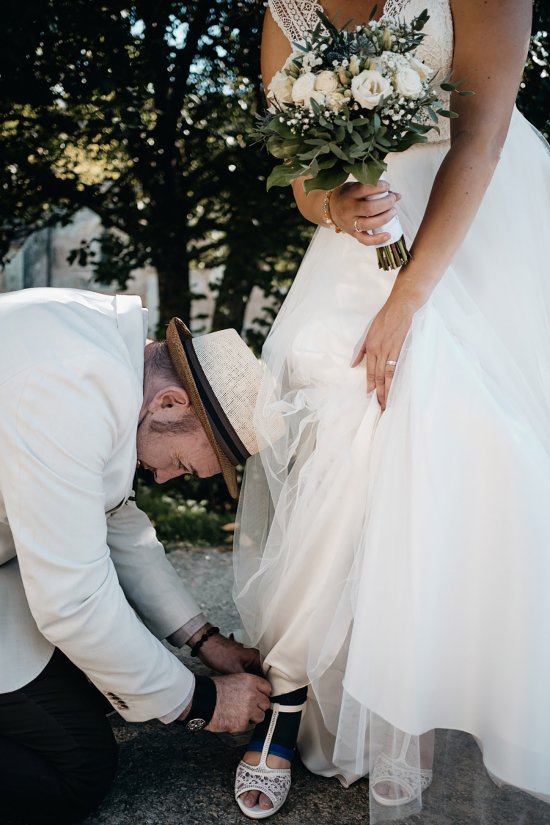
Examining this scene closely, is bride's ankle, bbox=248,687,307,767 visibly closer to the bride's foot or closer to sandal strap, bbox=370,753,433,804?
the bride's foot

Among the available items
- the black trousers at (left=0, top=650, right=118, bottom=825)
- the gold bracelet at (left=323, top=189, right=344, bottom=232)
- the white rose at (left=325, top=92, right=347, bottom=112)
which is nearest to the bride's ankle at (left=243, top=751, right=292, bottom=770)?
the black trousers at (left=0, top=650, right=118, bottom=825)

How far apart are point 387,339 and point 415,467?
0.37 metres

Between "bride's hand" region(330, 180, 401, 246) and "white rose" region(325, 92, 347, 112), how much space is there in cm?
23

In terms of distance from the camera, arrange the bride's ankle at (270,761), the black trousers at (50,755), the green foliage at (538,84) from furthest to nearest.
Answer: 1. the green foliage at (538,84)
2. the bride's ankle at (270,761)
3. the black trousers at (50,755)

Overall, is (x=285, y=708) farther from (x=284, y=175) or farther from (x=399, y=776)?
(x=284, y=175)

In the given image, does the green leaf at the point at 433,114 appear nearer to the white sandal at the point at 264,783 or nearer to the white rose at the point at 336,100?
the white rose at the point at 336,100

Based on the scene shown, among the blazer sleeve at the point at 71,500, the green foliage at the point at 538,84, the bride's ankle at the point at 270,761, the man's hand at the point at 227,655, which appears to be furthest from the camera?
the green foliage at the point at 538,84

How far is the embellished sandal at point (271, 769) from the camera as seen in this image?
219 cm

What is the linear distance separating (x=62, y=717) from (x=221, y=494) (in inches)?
136

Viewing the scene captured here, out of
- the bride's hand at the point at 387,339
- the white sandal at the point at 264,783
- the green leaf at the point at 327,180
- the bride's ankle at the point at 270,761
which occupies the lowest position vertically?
the white sandal at the point at 264,783

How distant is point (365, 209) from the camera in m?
2.15

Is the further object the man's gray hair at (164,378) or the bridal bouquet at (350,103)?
the man's gray hair at (164,378)

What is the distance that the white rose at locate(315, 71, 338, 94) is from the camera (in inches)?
76.9

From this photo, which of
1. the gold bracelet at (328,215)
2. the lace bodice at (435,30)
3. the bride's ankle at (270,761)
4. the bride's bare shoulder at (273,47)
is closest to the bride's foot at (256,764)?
the bride's ankle at (270,761)
